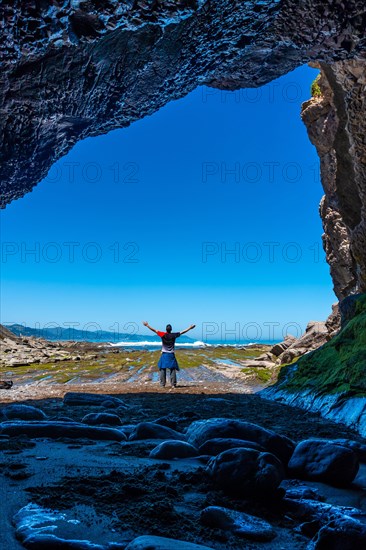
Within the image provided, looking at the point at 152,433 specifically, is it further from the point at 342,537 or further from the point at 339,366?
the point at 339,366

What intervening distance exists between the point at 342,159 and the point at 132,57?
9024 millimetres

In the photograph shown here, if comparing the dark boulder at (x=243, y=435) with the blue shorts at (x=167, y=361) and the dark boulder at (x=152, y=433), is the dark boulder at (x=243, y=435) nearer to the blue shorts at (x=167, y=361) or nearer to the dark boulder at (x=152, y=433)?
the dark boulder at (x=152, y=433)

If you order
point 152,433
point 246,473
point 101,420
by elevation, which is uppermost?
point 246,473

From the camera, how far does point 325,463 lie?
2.77 metres

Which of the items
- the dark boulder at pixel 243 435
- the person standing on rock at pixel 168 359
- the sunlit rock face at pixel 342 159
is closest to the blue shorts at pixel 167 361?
the person standing on rock at pixel 168 359

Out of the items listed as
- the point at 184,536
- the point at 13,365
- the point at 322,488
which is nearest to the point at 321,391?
the point at 322,488

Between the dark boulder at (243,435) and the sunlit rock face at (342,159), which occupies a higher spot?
the sunlit rock face at (342,159)

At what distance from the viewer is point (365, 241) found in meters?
10.8

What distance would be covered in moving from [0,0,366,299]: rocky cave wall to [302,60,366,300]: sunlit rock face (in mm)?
65

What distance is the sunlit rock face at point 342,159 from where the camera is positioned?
822cm

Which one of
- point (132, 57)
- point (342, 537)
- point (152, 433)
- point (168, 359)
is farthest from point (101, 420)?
point (168, 359)

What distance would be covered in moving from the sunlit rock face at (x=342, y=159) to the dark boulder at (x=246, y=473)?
7422mm

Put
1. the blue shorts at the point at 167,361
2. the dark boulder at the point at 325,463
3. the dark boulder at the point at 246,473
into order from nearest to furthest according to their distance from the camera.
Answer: the dark boulder at the point at 246,473 → the dark boulder at the point at 325,463 → the blue shorts at the point at 167,361

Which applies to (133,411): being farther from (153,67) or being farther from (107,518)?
(153,67)
